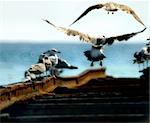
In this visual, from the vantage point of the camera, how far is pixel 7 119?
12.7m

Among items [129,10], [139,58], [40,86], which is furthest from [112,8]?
[40,86]

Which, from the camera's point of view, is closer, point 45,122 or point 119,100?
point 45,122

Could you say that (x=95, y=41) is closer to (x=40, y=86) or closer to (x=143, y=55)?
(x=143, y=55)

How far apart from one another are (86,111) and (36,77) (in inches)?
192

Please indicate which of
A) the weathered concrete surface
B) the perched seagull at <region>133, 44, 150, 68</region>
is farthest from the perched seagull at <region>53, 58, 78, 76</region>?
the perched seagull at <region>133, 44, 150, 68</region>

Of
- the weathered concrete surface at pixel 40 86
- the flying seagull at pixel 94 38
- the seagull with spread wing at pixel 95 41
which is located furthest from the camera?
the seagull with spread wing at pixel 95 41

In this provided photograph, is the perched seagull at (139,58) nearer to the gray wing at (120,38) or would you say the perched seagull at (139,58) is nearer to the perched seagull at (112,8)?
the gray wing at (120,38)

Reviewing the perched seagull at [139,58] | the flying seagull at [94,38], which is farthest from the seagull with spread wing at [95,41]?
the perched seagull at [139,58]

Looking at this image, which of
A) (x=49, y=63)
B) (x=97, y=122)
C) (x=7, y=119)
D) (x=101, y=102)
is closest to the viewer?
(x=97, y=122)

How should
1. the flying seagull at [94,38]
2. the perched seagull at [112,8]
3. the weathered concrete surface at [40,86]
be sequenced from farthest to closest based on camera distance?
the flying seagull at [94,38] < the perched seagull at [112,8] < the weathered concrete surface at [40,86]

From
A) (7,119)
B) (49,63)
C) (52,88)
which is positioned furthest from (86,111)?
(49,63)

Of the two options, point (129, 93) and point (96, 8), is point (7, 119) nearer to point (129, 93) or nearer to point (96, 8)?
point (129, 93)

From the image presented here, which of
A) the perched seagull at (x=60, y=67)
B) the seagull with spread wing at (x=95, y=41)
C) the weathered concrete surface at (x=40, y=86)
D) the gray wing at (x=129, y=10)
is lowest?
the weathered concrete surface at (x=40, y=86)

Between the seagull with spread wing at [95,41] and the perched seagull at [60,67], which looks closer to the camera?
the perched seagull at [60,67]
